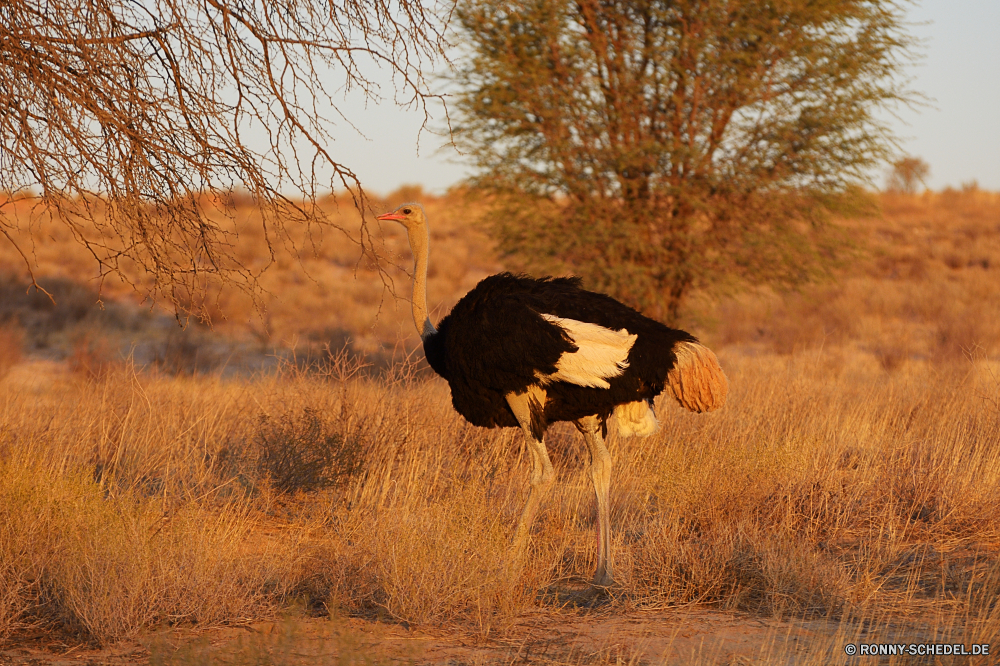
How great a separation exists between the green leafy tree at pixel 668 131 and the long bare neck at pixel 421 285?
622cm

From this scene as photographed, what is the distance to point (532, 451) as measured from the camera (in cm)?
521

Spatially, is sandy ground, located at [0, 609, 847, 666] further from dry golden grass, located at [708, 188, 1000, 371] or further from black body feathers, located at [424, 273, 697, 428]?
dry golden grass, located at [708, 188, 1000, 371]

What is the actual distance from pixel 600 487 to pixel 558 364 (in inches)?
33.0

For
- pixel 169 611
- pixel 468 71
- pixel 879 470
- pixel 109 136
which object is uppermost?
pixel 468 71

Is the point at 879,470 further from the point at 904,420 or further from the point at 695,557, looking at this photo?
the point at 695,557

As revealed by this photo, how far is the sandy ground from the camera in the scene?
3799 mm

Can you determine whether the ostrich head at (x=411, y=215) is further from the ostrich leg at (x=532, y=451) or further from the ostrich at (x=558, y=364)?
the ostrich leg at (x=532, y=451)

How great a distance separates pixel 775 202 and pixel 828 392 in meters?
3.55

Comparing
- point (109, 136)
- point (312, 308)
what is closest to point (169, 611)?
point (109, 136)

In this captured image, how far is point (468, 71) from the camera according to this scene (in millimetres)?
11984

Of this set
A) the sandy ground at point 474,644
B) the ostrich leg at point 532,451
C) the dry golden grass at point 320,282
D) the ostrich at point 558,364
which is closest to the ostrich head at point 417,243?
the ostrich at point 558,364

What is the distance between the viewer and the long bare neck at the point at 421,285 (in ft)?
17.8

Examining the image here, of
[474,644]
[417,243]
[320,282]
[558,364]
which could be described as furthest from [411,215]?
[320,282]

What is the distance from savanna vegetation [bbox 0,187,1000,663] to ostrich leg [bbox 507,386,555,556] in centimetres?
14
